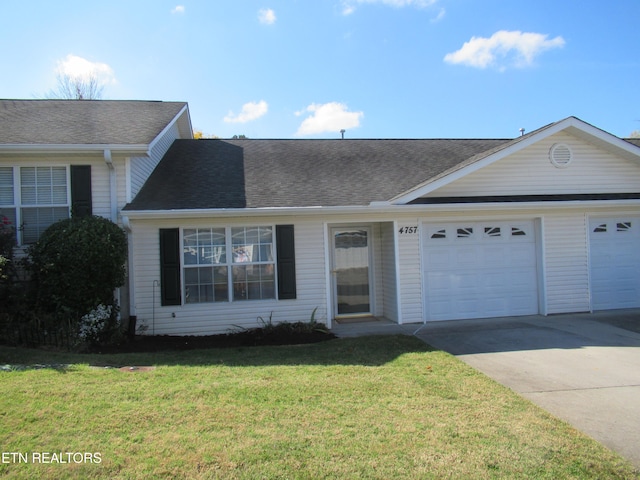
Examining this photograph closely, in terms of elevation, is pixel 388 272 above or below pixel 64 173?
below

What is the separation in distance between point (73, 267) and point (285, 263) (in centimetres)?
386

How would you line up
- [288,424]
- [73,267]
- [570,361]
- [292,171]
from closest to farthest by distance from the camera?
[288,424] → [570,361] → [73,267] → [292,171]

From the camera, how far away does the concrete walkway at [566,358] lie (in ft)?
15.6

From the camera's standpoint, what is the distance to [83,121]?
402 inches

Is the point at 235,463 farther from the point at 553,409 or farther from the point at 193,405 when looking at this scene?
the point at 553,409

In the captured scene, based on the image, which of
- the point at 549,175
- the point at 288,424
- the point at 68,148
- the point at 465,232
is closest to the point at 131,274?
the point at 68,148

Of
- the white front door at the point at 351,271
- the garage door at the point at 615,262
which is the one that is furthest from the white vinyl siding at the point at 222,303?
the garage door at the point at 615,262

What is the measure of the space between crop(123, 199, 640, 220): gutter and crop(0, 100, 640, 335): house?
0.10ft

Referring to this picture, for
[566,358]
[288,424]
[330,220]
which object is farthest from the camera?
[330,220]

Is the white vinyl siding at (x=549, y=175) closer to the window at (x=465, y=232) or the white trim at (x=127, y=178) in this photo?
the window at (x=465, y=232)

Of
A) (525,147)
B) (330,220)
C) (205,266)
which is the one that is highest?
(525,147)

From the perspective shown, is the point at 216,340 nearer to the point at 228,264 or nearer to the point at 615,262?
the point at 228,264

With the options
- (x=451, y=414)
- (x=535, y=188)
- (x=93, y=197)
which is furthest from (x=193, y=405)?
(x=535, y=188)

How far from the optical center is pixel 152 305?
917 centimetres
